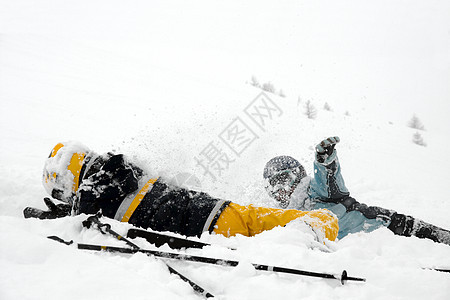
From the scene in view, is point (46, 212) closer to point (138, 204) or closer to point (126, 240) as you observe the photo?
point (138, 204)

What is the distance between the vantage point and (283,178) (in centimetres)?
380

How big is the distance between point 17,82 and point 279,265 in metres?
9.85

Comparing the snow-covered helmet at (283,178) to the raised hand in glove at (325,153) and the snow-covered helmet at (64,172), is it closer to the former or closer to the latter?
the raised hand in glove at (325,153)

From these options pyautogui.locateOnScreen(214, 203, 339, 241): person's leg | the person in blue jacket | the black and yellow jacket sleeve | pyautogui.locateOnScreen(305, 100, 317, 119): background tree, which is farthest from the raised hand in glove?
pyautogui.locateOnScreen(305, 100, 317, 119): background tree

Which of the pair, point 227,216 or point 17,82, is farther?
point 17,82

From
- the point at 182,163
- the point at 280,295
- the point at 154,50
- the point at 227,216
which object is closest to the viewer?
the point at 280,295

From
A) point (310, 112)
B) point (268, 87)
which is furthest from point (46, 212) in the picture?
point (268, 87)

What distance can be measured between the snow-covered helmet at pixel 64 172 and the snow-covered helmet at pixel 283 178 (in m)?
2.15

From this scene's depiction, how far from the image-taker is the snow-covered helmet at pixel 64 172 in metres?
2.47

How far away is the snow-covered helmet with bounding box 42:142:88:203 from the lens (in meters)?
2.47

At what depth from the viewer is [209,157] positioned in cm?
566

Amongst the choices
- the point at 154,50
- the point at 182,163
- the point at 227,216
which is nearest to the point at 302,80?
the point at 154,50

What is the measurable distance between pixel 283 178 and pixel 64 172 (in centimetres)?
234

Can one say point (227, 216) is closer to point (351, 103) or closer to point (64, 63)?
point (64, 63)
